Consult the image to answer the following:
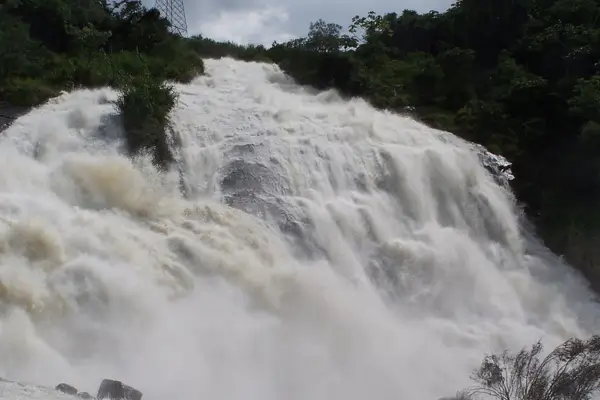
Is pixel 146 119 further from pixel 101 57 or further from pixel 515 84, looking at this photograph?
pixel 515 84

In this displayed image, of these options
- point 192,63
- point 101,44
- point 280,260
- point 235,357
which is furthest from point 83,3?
point 235,357

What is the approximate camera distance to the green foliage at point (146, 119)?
1916 centimetres

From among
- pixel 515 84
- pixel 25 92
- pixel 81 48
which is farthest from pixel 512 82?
pixel 25 92

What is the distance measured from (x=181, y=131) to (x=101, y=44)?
881 centimetres

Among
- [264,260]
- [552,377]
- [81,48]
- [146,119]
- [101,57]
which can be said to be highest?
[81,48]

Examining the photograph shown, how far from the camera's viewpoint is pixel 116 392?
11062 mm

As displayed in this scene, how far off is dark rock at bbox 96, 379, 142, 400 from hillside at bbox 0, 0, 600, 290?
880cm

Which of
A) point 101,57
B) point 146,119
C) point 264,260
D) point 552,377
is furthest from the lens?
point 101,57

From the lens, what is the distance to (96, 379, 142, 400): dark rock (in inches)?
435

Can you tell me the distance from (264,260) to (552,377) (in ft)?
24.7

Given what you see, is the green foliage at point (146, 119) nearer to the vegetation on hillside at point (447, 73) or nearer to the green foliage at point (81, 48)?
the vegetation on hillside at point (447, 73)

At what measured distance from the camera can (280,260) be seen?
55.8 ft

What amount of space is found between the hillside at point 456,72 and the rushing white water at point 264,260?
136cm

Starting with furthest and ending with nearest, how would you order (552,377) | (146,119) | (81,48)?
(81,48) → (146,119) → (552,377)
